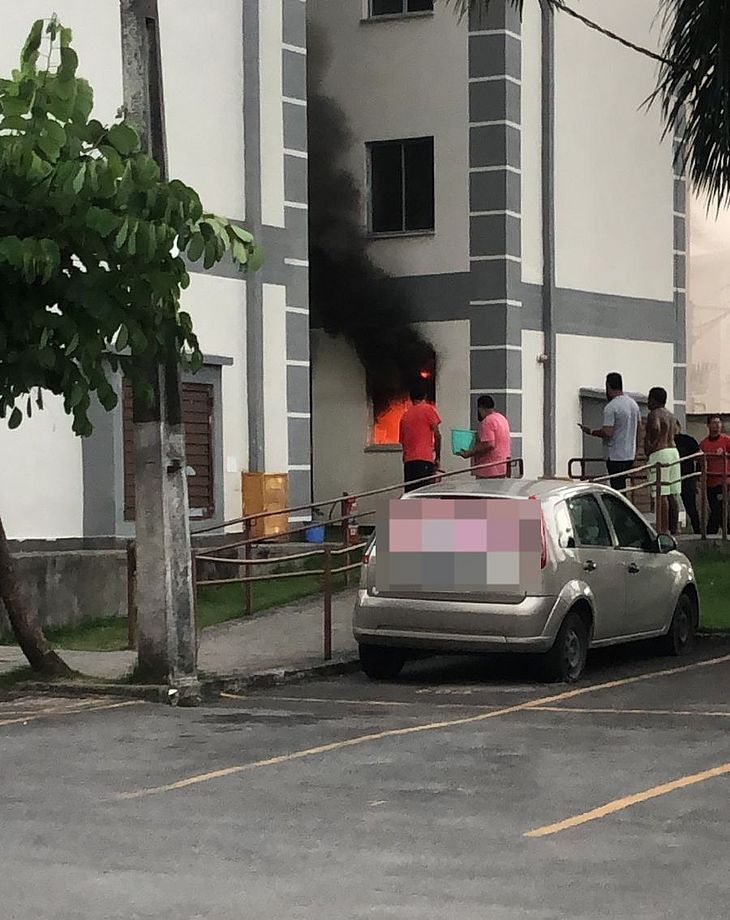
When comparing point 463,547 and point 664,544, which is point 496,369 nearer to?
point 664,544

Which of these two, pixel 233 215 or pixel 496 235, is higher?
pixel 496 235

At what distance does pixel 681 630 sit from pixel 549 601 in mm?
Result: 2854

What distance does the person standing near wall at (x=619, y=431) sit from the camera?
21.7 meters

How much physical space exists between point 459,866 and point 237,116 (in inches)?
603

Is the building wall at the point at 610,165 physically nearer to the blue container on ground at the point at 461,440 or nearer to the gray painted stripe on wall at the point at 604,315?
the gray painted stripe on wall at the point at 604,315

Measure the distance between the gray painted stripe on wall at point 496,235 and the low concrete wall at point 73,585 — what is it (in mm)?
9186

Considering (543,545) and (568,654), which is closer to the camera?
(543,545)

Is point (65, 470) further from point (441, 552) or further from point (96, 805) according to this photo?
point (96, 805)

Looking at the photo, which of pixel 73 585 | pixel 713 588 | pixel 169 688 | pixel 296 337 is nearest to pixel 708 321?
pixel 296 337

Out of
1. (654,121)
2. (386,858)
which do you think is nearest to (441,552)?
(386,858)

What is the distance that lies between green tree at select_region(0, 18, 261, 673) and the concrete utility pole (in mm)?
584

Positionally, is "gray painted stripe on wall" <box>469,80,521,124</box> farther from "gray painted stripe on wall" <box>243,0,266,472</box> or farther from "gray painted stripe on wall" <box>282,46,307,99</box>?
"gray painted stripe on wall" <box>243,0,266,472</box>

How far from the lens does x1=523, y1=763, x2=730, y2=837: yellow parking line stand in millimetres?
8117

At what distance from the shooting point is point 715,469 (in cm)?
2436
